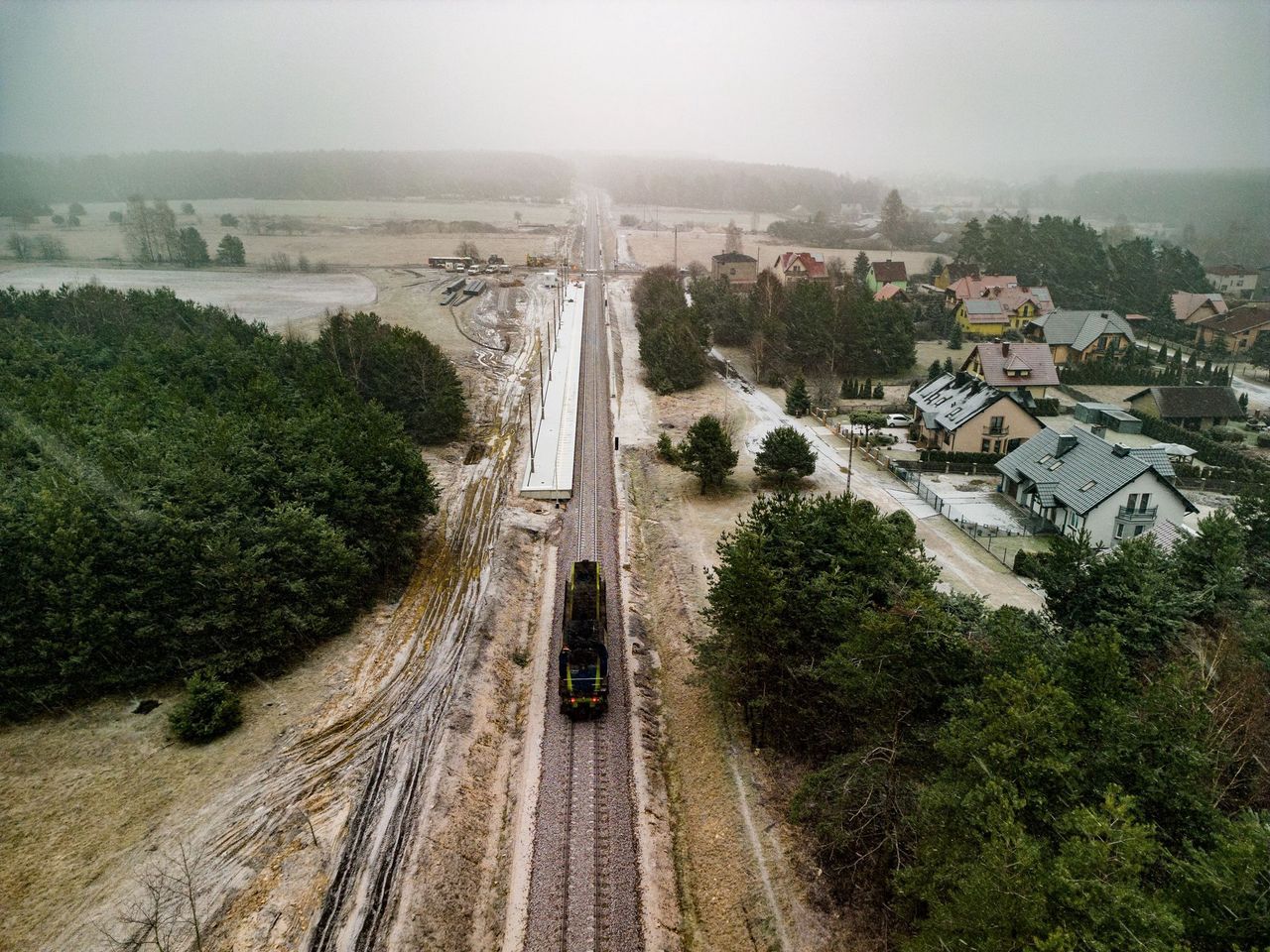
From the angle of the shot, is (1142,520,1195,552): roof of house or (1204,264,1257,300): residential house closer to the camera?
(1142,520,1195,552): roof of house

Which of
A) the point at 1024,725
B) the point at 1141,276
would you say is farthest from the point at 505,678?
the point at 1141,276

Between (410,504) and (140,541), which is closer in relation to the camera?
(140,541)

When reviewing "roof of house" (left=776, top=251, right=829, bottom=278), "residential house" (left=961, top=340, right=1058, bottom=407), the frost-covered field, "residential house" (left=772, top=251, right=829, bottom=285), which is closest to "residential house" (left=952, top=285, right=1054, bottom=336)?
"residential house" (left=772, top=251, right=829, bottom=285)

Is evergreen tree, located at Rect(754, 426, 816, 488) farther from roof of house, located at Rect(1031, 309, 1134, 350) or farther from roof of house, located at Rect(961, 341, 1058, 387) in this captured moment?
roof of house, located at Rect(1031, 309, 1134, 350)

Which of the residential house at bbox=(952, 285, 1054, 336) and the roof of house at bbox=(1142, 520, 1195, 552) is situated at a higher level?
the residential house at bbox=(952, 285, 1054, 336)

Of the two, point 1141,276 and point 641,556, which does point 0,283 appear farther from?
point 1141,276

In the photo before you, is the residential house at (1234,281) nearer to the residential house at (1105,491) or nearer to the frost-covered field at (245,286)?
the residential house at (1105,491)

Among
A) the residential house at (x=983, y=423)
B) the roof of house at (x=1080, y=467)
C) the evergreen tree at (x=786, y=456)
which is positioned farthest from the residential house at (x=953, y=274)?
the evergreen tree at (x=786, y=456)
